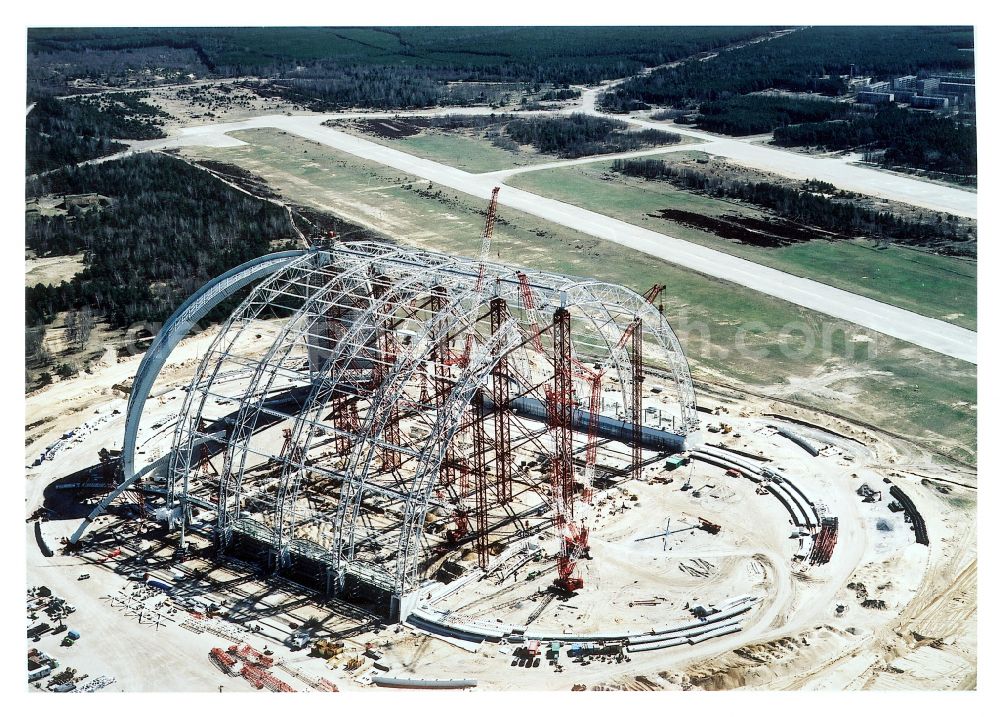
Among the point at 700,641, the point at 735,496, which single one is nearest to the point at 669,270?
the point at 735,496

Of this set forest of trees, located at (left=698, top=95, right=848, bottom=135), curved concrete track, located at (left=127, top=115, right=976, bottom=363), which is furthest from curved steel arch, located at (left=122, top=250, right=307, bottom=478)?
forest of trees, located at (left=698, top=95, right=848, bottom=135)

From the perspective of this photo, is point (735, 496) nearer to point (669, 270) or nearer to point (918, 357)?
point (918, 357)

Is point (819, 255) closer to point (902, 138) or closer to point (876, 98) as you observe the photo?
point (902, 138)

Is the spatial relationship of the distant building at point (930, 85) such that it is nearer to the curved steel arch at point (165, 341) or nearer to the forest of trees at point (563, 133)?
the forest of trees at point (563, 133)

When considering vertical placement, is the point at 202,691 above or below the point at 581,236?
below

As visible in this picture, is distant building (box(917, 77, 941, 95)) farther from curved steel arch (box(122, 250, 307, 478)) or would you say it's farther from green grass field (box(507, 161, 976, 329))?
curved steel arch (box(122, 250, 307, 478))

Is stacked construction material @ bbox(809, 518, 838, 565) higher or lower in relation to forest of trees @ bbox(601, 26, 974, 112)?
lower
